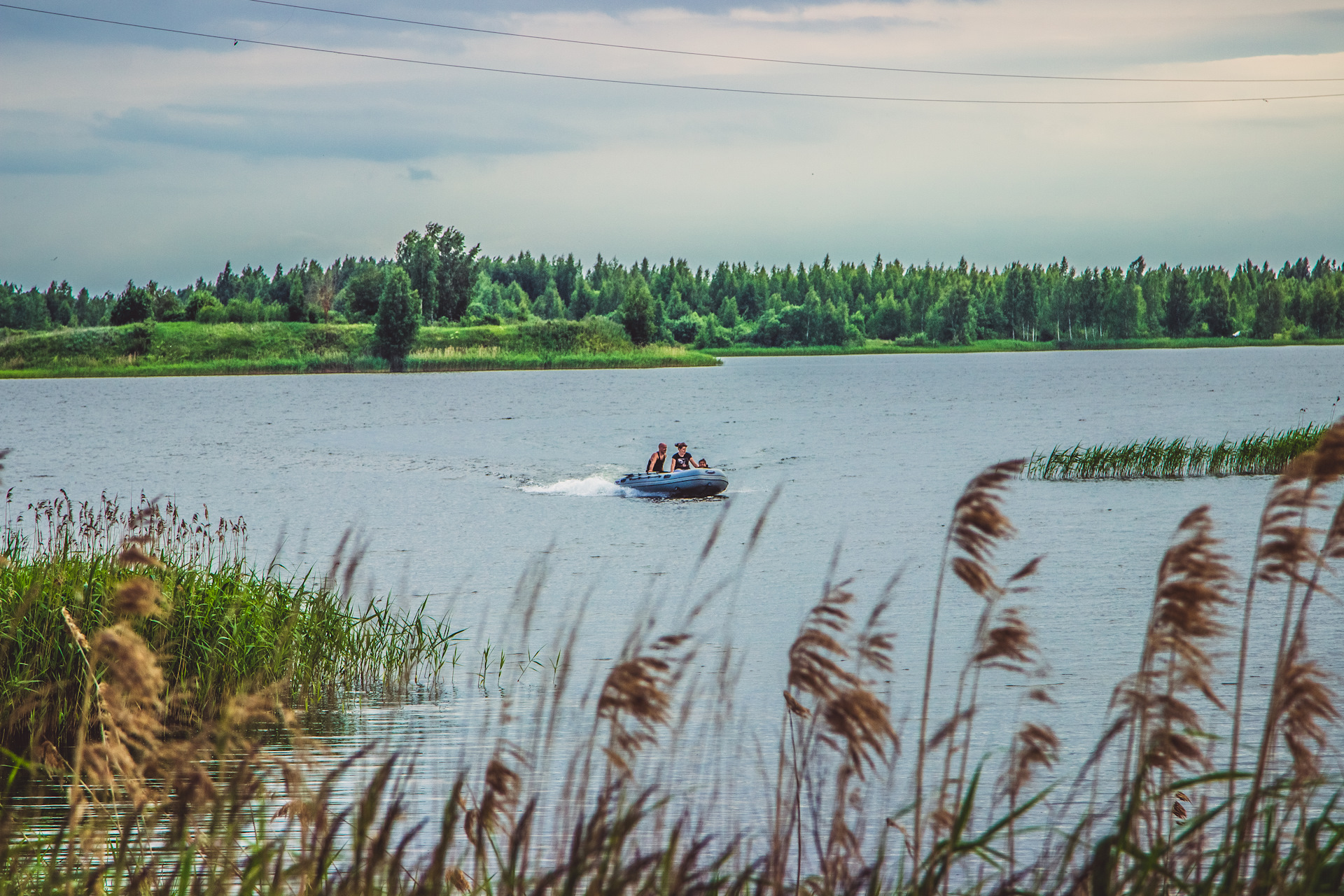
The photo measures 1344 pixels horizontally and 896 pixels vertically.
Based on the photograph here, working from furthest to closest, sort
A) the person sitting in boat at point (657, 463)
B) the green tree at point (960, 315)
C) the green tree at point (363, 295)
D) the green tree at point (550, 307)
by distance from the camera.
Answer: the green tree at point (960, 315) < the green tree at point (550, 307) < the green tree at point (363, 295) < the person sitting in boat at point (657, 463)

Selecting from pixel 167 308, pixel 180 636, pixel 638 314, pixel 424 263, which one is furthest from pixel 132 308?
pixel 180 636

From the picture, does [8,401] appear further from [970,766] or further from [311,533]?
[970,766]

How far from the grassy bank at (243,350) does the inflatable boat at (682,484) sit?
3441 inches

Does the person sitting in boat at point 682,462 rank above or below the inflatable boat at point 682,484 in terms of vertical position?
above

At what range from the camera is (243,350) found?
119 meters

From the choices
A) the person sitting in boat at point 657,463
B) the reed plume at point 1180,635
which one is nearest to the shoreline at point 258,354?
the person sitting in boat at point 657,463

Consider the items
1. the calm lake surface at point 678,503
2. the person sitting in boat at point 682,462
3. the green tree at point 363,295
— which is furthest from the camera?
the green tree at point 363,295

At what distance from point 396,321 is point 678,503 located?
8186cm

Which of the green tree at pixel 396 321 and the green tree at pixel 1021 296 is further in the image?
the green tree at pixel 1021 296

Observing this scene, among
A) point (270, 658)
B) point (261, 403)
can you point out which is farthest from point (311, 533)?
point (261, 403)

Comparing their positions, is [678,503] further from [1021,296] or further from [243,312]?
[1021,296]

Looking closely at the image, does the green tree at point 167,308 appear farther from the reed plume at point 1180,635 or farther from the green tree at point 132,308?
the reed plume at point 1180,635

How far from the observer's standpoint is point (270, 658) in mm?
9938

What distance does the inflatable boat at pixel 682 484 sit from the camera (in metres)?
32.0
